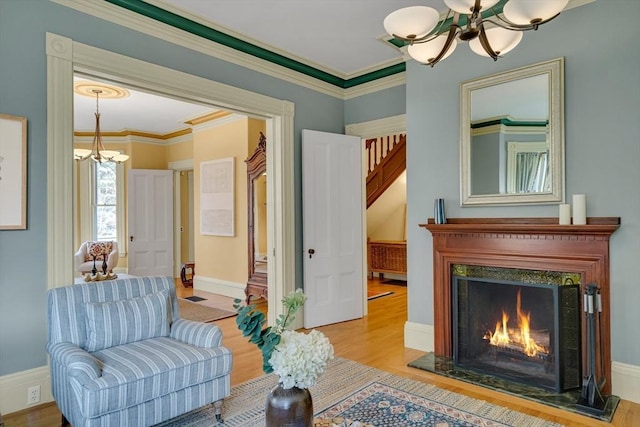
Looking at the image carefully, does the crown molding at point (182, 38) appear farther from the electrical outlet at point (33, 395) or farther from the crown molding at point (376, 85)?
the electrical outlet at point (33, 395)

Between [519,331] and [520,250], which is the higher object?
[520,250]

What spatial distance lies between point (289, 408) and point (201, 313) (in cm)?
400

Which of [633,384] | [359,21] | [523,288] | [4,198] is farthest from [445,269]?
[4,198]

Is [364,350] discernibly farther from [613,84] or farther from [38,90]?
[38,90]

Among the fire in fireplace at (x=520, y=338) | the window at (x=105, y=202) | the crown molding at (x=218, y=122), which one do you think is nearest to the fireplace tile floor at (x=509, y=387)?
the fire in fireplace at (x=520, y=338)

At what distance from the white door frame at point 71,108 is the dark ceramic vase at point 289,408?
78.5 inches

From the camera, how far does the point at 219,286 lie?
654 centimetres

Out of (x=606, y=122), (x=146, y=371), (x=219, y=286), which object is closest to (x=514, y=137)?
(x=606, y=122)

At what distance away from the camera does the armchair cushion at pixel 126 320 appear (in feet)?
7.96

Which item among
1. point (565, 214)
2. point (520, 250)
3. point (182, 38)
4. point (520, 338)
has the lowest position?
point (520, 338)

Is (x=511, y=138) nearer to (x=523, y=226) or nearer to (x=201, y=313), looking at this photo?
(x=523, y=226)

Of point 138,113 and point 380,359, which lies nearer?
point 380,359

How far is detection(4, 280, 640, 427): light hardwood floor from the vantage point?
8.18 feet

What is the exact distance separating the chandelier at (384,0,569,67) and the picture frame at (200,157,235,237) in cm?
444
